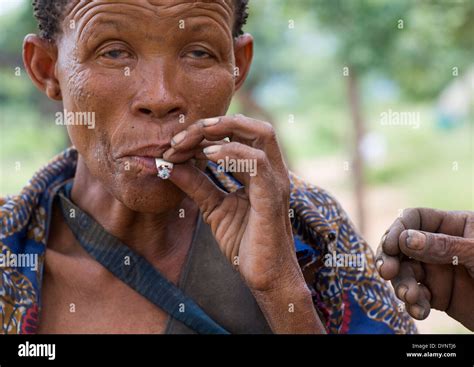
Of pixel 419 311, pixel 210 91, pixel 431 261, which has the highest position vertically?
pixel 210 91

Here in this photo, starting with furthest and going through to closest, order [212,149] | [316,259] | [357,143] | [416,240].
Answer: [357,143]
[316,259]
[212,149]
[416,240]

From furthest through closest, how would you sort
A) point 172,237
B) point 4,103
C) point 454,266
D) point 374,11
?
point 4,103 < point 374,11 < point 172,237 < point 454,266

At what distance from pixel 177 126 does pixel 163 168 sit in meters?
0.16

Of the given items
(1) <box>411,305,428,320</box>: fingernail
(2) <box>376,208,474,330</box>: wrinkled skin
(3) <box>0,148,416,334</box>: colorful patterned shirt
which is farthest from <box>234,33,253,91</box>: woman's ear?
(1) <box>411,305,428,320</box>: fingernail

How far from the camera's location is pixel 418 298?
2160 mm

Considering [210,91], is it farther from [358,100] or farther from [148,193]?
[358,100]

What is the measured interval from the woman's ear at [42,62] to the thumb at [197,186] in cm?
69

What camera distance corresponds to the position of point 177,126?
7.88 feet

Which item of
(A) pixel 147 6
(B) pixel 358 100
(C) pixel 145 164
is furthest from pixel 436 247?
(B) pixel 358 100

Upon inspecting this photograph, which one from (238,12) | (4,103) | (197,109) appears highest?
(4,103)

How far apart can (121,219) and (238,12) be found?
97 cm

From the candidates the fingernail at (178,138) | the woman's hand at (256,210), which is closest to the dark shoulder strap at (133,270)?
the woman's hand at (256,210)
